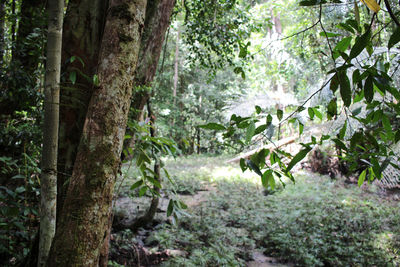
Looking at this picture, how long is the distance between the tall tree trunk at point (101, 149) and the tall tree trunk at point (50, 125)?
0.29 metres

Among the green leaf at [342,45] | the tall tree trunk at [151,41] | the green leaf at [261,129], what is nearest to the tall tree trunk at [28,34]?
the tall tree trunk at [151,41]

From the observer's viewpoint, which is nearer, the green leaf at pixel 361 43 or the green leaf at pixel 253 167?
the green leaf at pixel 361 43

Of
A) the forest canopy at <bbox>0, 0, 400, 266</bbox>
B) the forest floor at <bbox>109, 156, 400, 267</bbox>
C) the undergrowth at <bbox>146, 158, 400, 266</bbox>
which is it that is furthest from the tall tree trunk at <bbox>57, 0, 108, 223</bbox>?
the undergrowth at <bbox>146, 158, 400, 266</bbox>

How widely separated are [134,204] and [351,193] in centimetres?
498

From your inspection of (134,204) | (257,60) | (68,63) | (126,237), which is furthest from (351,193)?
(257,60)

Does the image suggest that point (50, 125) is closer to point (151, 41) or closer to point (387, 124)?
point (151, 41)

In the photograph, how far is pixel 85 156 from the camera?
1.06 meters

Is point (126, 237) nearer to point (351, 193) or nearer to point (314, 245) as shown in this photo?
point (314, 245)

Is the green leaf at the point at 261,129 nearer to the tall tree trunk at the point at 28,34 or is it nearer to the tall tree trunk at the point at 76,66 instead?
the tall tree trunk at the point at 76,66

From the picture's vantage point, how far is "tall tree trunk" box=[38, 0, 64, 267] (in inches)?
50.5

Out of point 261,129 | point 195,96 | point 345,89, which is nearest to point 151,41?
point 261,129

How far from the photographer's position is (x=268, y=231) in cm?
419

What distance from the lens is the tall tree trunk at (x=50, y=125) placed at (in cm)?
128

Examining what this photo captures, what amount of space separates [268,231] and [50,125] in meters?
3.75
